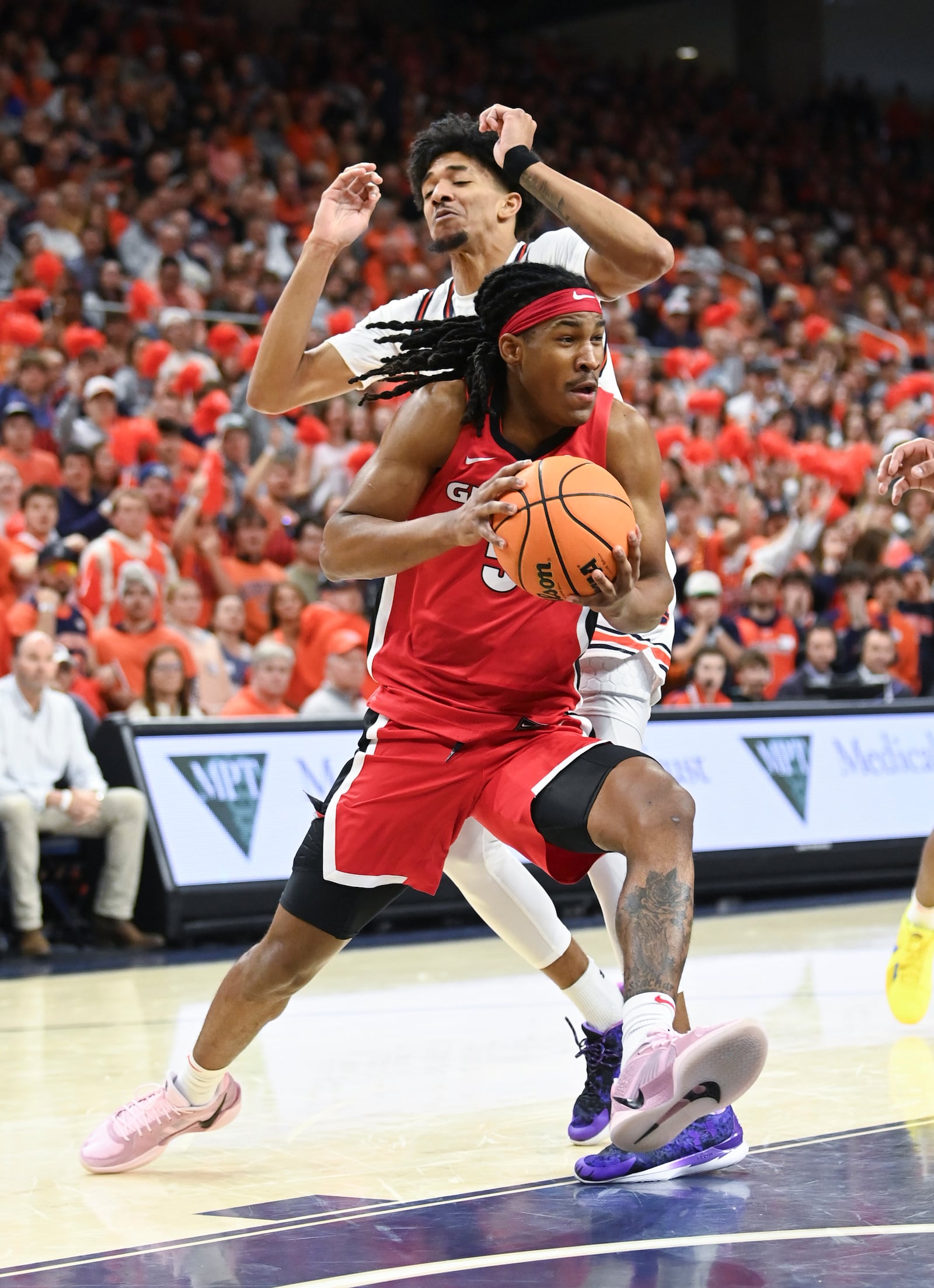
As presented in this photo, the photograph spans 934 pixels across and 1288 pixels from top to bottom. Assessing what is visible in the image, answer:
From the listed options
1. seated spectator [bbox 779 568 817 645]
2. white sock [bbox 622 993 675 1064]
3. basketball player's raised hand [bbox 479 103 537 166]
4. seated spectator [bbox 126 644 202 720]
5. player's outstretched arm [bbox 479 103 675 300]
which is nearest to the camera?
white sock [bbox 622 993 675 1064]

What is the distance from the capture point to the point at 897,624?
12438 millimetres

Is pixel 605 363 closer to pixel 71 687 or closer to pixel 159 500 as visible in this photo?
pixel 71 687

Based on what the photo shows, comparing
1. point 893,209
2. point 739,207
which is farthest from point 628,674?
point 893,209

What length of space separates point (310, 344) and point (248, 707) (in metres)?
4.21

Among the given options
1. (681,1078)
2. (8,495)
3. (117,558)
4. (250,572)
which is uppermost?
(681,1078)

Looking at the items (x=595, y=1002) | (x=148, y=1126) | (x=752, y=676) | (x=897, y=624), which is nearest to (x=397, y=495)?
(x=595, y=1002)

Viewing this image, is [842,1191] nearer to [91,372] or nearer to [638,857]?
[638,857]

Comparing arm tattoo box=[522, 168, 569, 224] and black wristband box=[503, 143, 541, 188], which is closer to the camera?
arm tattoo box=[522, 168, 569, 224]

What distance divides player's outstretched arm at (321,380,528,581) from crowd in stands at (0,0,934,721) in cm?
509

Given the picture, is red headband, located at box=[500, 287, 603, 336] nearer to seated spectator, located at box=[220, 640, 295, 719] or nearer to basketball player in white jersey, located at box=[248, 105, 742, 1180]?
basketball player in white jersey, located at box=[248, 105, 742, 1180]

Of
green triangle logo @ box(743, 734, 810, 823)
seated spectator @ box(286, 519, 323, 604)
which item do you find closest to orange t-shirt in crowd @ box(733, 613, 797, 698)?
green triangle logo @ box(743, 734, 810, 823)

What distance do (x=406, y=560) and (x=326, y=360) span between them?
1.11 metres

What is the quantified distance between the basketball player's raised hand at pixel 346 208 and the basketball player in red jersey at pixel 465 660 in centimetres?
56

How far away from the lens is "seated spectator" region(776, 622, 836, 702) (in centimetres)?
1116
